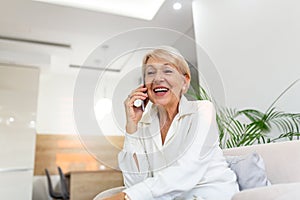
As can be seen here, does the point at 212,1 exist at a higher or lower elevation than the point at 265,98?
higher

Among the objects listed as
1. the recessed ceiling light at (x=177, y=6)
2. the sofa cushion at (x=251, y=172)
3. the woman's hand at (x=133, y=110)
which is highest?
the recessed ceiling light at (x=177, y=6)

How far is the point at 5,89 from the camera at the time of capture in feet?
13.5

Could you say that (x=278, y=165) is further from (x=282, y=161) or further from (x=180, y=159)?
(x=180, y=159)

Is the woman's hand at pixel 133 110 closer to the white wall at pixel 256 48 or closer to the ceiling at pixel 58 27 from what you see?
the white wall at pixel 256 48

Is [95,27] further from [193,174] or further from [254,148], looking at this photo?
[193,174]

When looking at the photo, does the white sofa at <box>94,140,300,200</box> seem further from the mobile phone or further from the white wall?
the white wall

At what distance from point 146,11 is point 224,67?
140 centimetres

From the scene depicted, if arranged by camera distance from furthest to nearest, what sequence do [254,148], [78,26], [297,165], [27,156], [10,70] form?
[10,70]
[27,156]
[78,26]
[254,148]
[297,165]

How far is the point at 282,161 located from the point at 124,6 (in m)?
2.63

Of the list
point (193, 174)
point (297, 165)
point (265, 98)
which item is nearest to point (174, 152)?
point (193, 174)

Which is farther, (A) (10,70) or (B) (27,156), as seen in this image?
(A) (10,70)

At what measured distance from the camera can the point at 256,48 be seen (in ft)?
6.63

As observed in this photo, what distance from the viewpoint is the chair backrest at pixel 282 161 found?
1.05 m

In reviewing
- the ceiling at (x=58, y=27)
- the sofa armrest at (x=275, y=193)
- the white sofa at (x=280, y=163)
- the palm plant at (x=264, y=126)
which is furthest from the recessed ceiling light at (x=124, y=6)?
the sofa armrest at (x=275, y=193)
